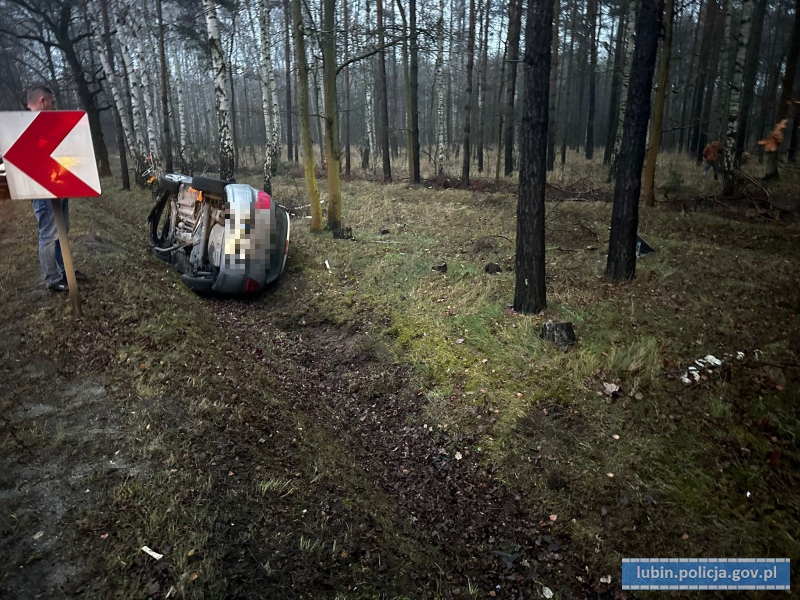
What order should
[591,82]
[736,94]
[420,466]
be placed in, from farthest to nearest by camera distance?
→ 1. [591,82]
2. [736,94]
3. [420,466]

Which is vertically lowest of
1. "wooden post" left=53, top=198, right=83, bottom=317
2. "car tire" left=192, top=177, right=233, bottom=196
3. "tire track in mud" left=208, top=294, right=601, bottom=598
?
"tire track in mud" left=208, top=294, right=601, bottom=598

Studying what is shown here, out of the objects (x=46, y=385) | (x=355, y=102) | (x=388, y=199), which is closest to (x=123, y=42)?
(x=388, y=199)

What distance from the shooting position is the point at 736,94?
462 inches

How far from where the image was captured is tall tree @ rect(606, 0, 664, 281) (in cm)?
635

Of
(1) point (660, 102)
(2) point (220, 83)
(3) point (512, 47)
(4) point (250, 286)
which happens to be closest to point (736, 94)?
(1) point (660, 102)

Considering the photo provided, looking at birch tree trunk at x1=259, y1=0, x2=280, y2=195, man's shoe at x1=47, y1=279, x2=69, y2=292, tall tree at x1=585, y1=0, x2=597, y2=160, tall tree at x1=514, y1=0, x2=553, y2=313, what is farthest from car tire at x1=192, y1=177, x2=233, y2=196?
tall tree at x1=585, y1=0, x2=597, y2=160

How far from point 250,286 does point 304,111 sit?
200 inches

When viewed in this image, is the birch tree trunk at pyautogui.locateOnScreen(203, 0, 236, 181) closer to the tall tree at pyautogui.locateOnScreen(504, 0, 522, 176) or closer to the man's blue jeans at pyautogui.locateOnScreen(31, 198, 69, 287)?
the tall tree at pyautogui.locateOnScreen(504, 0, 522, 176)

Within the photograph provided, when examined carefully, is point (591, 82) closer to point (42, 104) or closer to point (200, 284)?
point (200, 284)

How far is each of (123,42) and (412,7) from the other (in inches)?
401

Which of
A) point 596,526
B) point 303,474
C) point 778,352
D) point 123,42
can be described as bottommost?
point 596,526

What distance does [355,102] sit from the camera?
131 feet

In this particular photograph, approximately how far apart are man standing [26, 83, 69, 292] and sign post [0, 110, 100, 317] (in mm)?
560

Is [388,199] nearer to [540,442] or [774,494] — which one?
[540,442]
